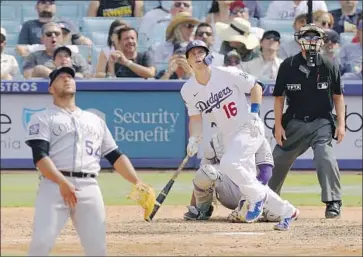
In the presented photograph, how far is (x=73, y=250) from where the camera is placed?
863 cm

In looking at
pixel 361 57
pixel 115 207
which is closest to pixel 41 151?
pixel 115 207

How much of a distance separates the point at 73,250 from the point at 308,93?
3597mm

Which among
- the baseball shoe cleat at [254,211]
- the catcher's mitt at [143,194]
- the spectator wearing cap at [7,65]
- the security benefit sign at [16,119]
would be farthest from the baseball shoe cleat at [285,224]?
the spectator wearing cap at [7,65]

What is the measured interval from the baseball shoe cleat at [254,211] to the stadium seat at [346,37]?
6.87 m

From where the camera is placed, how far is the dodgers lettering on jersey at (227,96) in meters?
10.1

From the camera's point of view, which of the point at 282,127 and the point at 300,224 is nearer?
the point at 300,224

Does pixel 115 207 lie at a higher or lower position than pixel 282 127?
lower

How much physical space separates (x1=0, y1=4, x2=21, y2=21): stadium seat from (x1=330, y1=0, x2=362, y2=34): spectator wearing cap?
16.7ft

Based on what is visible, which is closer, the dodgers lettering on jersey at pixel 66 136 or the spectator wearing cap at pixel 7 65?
the dodgers lettering on jersey at pixel 66 136

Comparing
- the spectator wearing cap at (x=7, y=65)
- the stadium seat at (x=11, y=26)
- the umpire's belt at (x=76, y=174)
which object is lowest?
the spectator wearing cap at (x=7, y=65)

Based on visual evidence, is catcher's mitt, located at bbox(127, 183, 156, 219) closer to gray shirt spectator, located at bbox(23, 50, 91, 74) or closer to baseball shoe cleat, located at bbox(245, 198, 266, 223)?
baseball shoe cleat, located at bbox(245, 198, 266, 223)

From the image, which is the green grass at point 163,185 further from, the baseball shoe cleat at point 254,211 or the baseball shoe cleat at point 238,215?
the baseball shoe cleat at point 254,211

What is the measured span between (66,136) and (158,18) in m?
10.0

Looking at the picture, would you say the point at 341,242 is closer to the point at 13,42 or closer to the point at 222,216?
the point at 222,216
